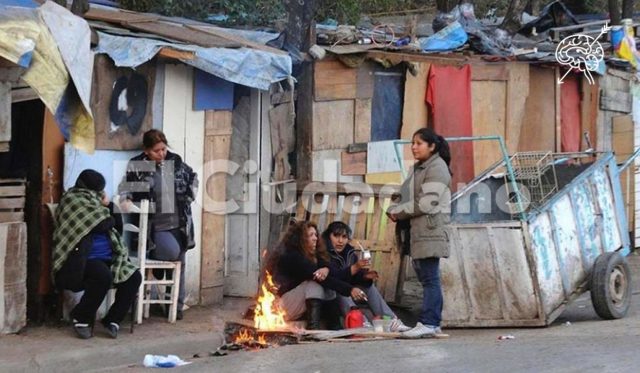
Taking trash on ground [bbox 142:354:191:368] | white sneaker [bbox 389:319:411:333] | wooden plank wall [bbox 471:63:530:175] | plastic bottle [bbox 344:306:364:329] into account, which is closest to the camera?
trash on ground [bbox 142:354:191:368]

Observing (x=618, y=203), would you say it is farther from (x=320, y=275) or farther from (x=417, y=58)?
(x=320, y=275)

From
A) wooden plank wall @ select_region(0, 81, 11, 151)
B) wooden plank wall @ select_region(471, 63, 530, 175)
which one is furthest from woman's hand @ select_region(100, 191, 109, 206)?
wooden plank wall @ select_region(471, 63, 530, 175)

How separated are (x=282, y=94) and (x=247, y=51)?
1.17m

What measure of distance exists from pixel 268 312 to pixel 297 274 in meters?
0.48

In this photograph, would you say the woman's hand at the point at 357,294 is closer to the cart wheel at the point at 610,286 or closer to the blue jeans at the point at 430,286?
the blue jeans at the point at 430,286

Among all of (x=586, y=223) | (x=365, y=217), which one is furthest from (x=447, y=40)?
(x=586, y=223)

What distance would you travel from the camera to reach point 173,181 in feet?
31.1

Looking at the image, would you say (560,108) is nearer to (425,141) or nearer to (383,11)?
(425,141)

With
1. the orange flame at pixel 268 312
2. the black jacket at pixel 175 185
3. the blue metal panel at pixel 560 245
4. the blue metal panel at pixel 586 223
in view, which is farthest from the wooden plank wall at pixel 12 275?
the blue metal panel at pixel 586 223

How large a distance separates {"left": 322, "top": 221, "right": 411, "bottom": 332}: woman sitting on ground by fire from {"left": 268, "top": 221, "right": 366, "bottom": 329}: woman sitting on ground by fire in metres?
0.10

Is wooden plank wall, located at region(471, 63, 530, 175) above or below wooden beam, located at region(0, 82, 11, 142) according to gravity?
above

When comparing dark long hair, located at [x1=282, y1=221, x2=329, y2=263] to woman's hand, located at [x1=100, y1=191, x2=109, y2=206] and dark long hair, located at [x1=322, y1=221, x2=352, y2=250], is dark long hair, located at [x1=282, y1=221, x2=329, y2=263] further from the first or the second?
woman's hand, located at [x1=100, y1=191, x2=109, y2=206]

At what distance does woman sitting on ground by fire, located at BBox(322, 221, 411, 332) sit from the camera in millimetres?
9648

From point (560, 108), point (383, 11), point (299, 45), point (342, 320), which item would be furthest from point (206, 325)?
point (383, 11)
